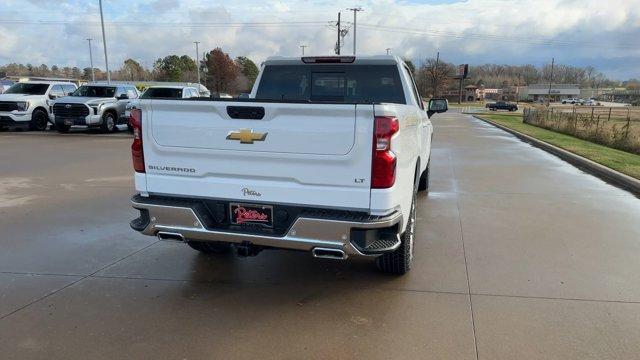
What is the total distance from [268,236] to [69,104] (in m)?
17.9

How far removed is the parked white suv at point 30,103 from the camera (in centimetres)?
1931

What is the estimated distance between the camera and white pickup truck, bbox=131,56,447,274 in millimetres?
3451

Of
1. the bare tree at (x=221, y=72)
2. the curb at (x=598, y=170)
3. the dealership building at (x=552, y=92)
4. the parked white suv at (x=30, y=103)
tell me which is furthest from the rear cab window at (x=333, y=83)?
the dealership building at (x=552, y=92)

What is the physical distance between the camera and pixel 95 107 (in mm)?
19125

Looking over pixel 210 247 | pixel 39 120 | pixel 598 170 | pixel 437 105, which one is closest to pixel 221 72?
pixel 39 120

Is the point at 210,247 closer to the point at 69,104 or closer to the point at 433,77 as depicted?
the point at 69,104

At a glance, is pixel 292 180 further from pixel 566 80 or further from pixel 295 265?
pixel 566 80

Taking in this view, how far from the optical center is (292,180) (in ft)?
11.9

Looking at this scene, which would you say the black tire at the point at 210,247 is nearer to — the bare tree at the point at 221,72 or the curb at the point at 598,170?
the curb at the point at 598,170

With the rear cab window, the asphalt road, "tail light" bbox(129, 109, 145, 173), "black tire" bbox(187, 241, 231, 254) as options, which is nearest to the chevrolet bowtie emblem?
"tail light" bbox(129, 109, 145, 173)

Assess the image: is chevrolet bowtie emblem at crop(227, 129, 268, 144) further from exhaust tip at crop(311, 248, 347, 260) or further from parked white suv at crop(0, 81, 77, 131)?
parked white suv at crop(0, 81, 77, 131)

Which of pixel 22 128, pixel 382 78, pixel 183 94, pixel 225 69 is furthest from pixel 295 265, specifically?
pixel 225 69

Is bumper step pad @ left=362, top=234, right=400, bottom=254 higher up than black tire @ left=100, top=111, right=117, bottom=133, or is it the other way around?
bumper step pad @ left=362, top=234, right=400, bottom=254

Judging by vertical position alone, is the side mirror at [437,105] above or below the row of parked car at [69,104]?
above
